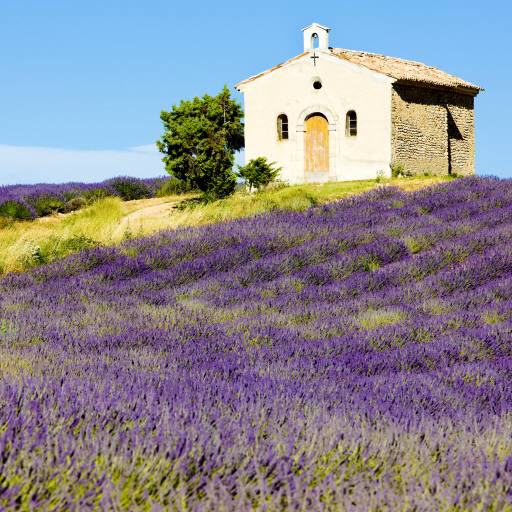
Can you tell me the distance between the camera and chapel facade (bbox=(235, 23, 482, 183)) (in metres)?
22.8

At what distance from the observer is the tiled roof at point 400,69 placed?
909 inches

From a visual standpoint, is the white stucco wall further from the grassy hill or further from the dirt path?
the dirt path

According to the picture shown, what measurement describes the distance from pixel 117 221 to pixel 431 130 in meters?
14.0

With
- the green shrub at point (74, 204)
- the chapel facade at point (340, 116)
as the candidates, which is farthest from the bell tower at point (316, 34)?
Answer: the green shrub at point (74, 204)

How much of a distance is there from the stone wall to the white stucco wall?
0.56 meters

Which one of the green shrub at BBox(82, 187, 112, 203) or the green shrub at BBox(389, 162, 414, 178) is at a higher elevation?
the green shrub at BBox(389, 162, 414, 178)

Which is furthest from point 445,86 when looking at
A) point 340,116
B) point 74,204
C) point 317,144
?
point 74,204

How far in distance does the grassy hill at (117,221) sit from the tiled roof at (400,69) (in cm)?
417

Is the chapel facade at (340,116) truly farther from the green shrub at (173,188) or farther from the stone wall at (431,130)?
the green shrub at (173,188)

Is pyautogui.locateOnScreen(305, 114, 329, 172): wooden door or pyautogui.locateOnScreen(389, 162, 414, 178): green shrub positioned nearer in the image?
pyautogui.locateOnScreen(389, 162, 414, 178): green shrub

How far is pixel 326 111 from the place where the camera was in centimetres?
2358

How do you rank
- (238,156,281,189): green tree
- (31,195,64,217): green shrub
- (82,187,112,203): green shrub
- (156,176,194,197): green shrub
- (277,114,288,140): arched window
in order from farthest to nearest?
1. (156,176,194,197): green shrub
2. (277,114,288,140): arched window
3. (82,187,112,203): green shrub
4. (238,156,281,189): green tree
5. (31,195,64,217): green shrub

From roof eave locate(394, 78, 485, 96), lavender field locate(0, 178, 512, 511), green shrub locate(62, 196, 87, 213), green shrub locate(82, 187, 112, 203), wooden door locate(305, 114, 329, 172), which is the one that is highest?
roof eave locate(394, 78, 485, 96)

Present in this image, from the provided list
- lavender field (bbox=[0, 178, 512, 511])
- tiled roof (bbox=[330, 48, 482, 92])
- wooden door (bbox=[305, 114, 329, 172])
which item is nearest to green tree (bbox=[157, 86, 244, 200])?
wooden door (bbox=[305, 114, 329, 172])
